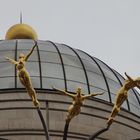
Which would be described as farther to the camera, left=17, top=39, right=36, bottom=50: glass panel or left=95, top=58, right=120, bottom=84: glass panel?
left=17, top=39, right=36, bottom=50: glass panel

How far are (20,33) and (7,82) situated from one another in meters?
8.80

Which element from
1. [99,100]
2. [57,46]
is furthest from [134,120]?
[57,46]

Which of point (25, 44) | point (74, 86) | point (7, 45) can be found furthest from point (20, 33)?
point (74, 86)

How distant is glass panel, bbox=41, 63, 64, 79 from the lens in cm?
3150

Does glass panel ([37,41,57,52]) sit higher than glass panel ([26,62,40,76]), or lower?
higher

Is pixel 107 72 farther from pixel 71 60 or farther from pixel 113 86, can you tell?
pixel 71 60

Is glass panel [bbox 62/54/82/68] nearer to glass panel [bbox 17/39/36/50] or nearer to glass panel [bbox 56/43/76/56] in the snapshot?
glass panel [bbox 56/43/76/56]

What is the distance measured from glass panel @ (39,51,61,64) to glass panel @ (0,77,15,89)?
6.64ft

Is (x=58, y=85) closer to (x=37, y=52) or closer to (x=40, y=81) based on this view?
(x=40, y=81)

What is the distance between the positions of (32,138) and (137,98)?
8.36 meters

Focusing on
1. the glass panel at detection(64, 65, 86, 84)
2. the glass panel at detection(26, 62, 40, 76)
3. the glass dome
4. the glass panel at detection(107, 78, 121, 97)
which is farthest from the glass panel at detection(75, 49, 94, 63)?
the glass panel at detection(26, 62, 40, 76)

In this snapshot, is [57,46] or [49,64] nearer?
[49,64]

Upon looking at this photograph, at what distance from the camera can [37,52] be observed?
1305 inches

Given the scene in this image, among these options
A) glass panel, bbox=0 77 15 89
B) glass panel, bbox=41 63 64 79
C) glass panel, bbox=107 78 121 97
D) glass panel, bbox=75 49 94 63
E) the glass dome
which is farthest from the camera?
glass panel, bbox=75 49 94 63
